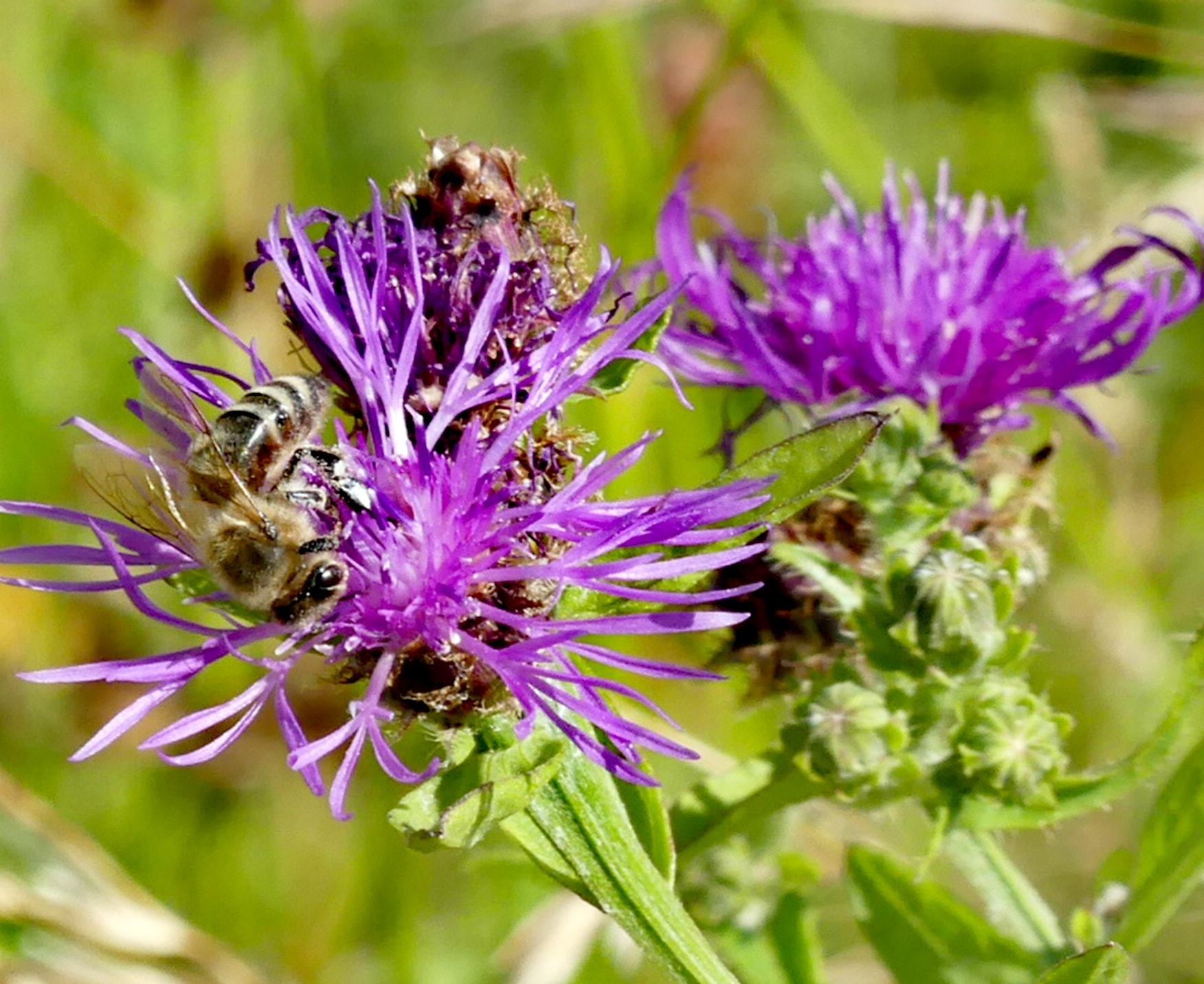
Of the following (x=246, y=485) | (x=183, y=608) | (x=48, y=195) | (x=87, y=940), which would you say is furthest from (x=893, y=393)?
(x=48, y=195)

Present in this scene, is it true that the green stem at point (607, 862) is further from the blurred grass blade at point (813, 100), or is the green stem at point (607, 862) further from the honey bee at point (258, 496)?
the blurred grass blade at point (813, 100)

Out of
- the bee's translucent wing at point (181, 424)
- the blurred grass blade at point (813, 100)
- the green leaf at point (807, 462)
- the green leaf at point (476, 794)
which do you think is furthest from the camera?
the blurred grass blade at point (813, 100)

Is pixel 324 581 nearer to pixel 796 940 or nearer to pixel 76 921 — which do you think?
pixel 76 921

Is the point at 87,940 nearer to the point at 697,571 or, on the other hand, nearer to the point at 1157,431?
the point at 697,571

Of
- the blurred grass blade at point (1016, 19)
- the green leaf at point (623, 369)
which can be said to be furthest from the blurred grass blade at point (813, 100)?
the green leaf at point (623, 369)

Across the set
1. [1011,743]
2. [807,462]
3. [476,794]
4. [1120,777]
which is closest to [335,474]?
[476,794]

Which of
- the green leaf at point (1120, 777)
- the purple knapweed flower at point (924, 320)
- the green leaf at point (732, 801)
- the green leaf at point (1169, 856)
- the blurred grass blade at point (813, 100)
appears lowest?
the green leaf at point (1169, 856)

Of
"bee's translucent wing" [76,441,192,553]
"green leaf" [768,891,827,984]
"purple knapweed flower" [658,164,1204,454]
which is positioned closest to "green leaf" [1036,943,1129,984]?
"green leaf" [768,891,827,984]
